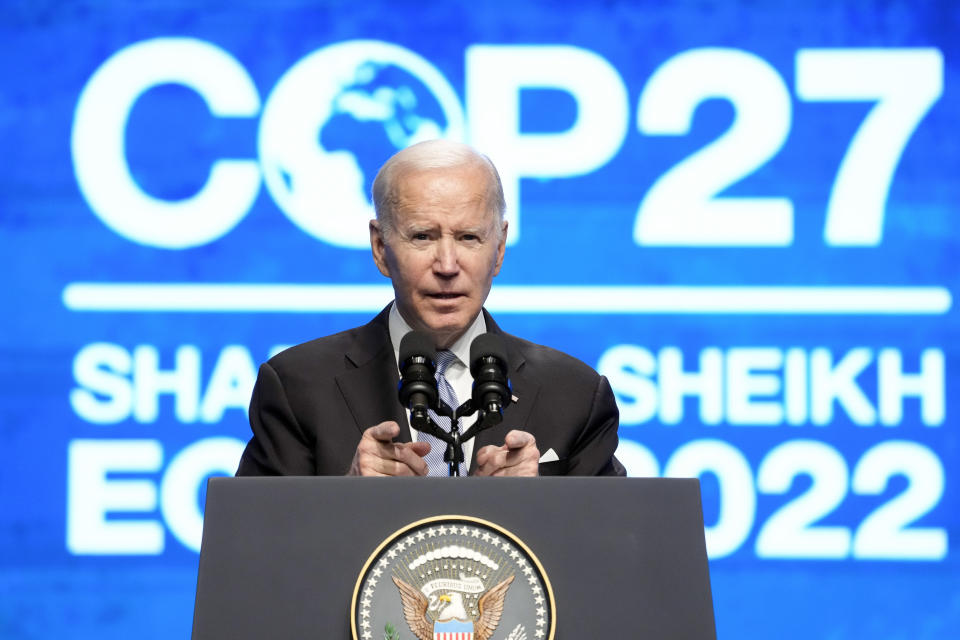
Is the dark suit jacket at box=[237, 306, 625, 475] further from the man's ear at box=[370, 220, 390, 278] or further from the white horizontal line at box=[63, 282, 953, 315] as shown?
the white horizontal line at box=[63, 282, 953, 315]

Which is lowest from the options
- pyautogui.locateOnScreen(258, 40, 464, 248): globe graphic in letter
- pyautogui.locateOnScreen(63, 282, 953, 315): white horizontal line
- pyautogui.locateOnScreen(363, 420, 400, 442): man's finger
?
pyautogui.locateOnScreen(363, 420, 400, 442): man's finger

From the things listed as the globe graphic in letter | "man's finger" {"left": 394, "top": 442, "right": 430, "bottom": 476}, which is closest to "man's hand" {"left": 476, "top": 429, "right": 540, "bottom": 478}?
"man's finger" {"left": 394, "top": 442, "right": 430, "bottom": 476}

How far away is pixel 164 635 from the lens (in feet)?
11.0

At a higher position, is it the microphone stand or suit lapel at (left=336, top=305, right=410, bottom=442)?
suit lapel at (left=336, top=305, right=410, bottom=442)

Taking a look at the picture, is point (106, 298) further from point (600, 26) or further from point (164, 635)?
point (600, 26)

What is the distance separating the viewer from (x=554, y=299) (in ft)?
11.2

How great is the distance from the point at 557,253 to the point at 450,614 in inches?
88.8

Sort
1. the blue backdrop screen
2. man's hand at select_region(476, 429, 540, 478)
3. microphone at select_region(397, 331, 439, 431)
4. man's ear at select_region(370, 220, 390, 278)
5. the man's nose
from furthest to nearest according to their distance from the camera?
the blue backdrop screen, man's ear at select_region(370, 220, 390, 278), the man's nose, man's hand at select_region(476, 429, 540, 478), microphone at select_region(397, 331, 439, 431)

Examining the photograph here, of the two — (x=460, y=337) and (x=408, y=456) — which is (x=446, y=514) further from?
(x=460, y=337)

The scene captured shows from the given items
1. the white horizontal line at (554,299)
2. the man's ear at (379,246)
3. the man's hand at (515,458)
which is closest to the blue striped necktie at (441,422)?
the man's ear at (379,246)

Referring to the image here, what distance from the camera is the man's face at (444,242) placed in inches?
75.1

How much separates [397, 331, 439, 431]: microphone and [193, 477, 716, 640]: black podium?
14cm

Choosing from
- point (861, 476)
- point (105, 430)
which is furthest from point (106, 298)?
point (861, 476)

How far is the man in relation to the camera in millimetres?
1916
